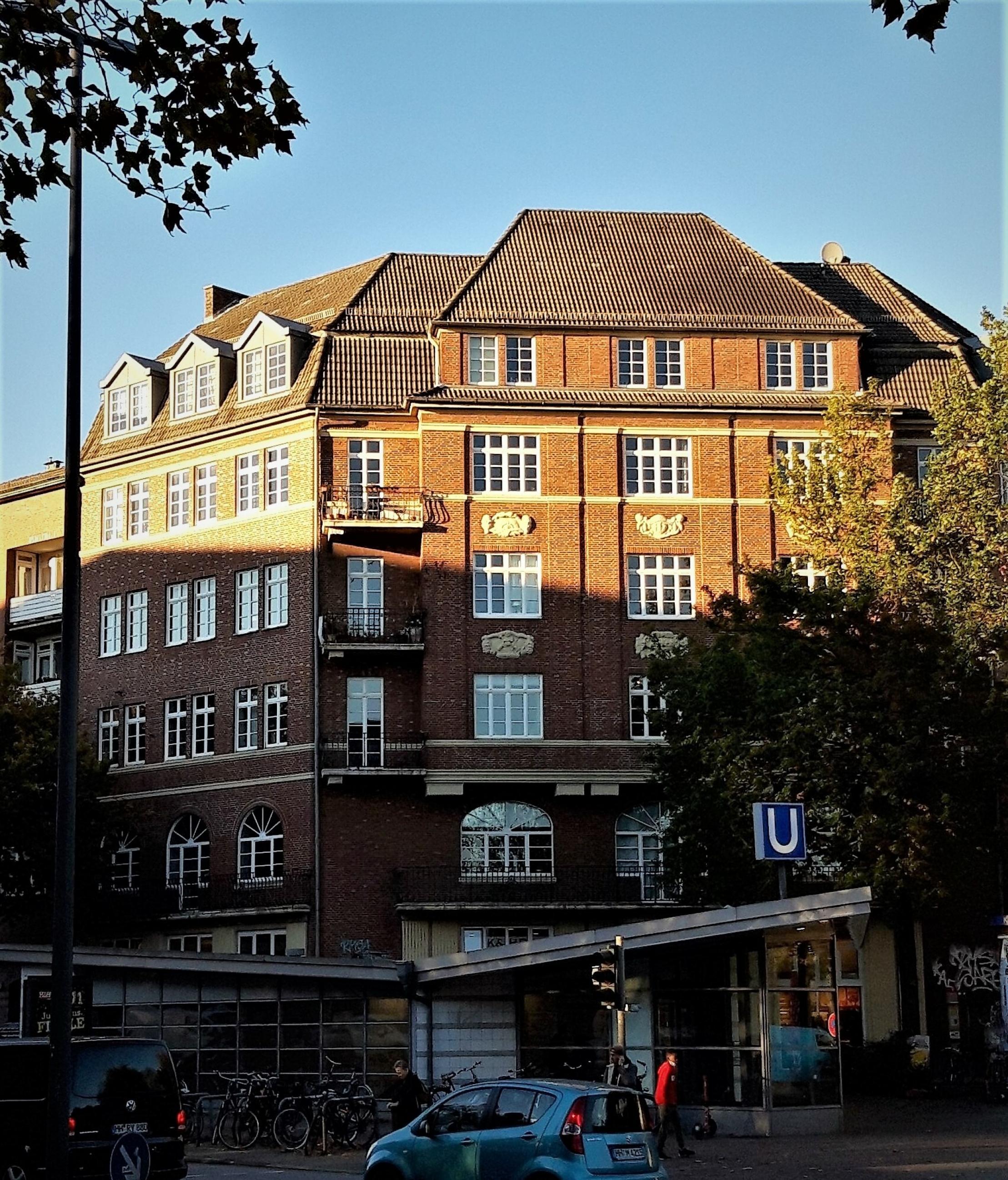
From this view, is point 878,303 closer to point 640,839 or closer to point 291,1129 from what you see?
point 640,839

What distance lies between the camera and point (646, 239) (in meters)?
58.8

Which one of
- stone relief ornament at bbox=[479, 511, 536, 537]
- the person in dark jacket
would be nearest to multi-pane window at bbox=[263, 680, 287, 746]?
stone relief ornament at bbox=[479, 511, 536, 537]

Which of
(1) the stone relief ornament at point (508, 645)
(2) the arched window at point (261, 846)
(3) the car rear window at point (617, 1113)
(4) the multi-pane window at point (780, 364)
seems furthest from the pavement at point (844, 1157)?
(4) the multi-pane window at point (780, 364)

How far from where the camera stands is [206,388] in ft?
191

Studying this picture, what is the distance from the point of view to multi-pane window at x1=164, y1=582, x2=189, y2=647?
2211 inches

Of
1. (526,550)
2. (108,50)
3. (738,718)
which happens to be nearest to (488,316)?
(526,550)

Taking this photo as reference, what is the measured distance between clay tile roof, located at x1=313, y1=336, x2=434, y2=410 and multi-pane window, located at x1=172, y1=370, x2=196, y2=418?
5029mm

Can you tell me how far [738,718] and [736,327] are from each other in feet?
47.3

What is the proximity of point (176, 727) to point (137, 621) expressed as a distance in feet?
12.2

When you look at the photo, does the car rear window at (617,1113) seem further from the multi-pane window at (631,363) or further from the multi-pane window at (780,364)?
the multi-pane window at (780,364)

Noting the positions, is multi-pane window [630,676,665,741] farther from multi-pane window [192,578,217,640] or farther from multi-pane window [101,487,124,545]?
multi-pane window [101,487,124,545]

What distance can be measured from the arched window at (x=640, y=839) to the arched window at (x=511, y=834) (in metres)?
1.88

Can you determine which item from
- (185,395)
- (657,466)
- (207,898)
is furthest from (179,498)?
(657,466)

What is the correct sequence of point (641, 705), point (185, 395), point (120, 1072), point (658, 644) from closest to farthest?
point (120, 1072) → point (658, 644) → point (641, 705) → point (185, 395)
